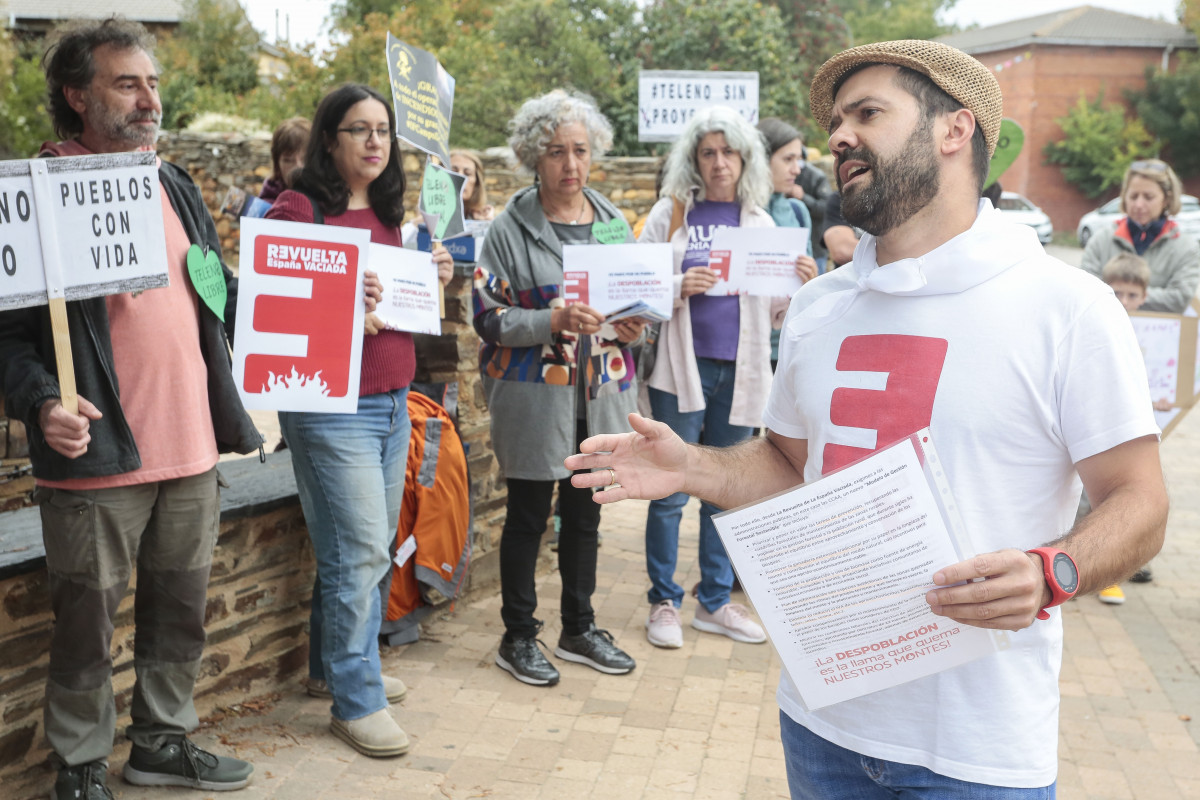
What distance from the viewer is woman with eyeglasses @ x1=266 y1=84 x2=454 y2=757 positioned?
3.56m

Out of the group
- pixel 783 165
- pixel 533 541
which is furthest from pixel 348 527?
pixel 783 165

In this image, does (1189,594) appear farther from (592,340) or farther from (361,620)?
(361,620)

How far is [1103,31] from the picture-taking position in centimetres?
4222

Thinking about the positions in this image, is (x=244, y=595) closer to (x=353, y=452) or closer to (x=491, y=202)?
(x=353, y=452)

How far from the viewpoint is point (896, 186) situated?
1818 millimetres

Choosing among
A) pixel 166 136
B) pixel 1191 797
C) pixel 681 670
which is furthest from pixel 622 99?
pixel 1191 797

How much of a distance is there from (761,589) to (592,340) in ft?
8.28

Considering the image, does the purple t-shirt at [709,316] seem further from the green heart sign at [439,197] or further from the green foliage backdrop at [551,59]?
the green foliage backdrop at [551,59]

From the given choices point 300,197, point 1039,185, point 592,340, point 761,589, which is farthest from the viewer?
point 1039,185

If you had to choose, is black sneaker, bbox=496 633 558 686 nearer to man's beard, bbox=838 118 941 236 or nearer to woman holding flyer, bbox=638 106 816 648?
woman holding flyer, bbox=638 106 816 648

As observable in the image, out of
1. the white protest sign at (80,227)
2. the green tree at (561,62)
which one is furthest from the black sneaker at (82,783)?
the green tree at (561,62)

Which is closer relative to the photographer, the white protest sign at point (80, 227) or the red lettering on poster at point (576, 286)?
the white protest sign at point (80, 227)

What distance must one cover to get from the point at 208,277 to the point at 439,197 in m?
1.14

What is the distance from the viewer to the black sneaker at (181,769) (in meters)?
3.30
